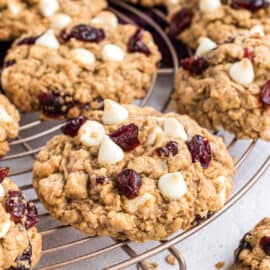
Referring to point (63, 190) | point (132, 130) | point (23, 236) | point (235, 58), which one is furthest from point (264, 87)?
point (23, 236)

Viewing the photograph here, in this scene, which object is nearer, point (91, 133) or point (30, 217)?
point (30, 217)

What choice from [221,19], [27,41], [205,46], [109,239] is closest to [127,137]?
[109,239]

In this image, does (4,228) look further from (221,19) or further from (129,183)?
(221,19)

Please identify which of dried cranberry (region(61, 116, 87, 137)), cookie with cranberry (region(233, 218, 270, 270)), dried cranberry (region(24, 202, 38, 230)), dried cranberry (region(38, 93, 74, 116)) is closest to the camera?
dried cranberry (region(24, 202, 38, 230))

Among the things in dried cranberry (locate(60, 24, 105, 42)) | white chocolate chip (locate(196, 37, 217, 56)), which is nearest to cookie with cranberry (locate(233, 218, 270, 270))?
white chocolate chip (locate(196, 37, 217, 56))

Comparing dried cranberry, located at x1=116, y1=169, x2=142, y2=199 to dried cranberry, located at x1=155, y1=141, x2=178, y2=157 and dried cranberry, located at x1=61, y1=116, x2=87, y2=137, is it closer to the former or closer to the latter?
dried cranberry, located at x1=155, y1=141, x2=178, y2=157

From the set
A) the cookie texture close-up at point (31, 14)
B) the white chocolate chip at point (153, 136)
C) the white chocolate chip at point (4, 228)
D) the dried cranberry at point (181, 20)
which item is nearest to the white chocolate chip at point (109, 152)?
the white chocolate chip at point (153, 136)

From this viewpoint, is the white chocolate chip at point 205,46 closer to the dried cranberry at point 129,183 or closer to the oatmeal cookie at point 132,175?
the oatmeal cookie at point 132,175
